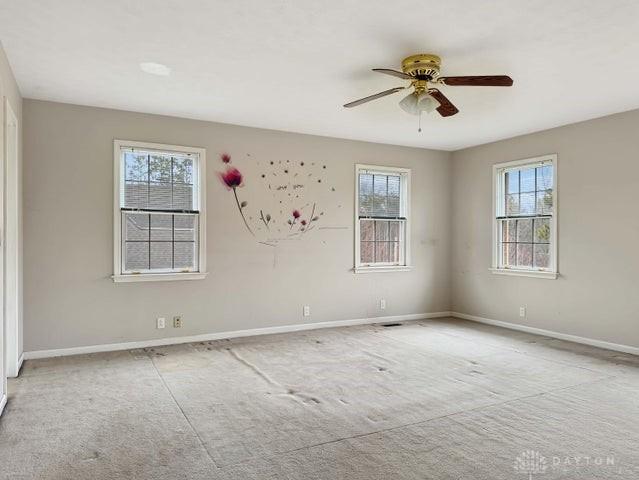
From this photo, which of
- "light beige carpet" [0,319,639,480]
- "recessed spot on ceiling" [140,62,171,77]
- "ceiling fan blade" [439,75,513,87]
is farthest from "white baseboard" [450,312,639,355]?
"recessed spot on ceiling" [140,62,171,77]

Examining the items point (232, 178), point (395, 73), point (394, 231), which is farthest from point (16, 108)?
point (394, 231)

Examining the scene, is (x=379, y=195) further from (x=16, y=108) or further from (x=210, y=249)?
(x=16, y=108)

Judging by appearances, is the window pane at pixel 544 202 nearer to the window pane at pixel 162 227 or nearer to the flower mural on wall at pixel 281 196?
the flower mural on wall at pixel 281 196

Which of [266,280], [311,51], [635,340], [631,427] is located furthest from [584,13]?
[266,280]

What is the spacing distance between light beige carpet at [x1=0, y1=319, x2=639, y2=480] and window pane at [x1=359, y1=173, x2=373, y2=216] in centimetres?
211

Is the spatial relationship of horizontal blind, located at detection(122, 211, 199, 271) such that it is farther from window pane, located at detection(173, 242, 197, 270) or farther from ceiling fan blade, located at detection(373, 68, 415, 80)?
ceiling fan blade, located at detection(373, 68, 415, 80)

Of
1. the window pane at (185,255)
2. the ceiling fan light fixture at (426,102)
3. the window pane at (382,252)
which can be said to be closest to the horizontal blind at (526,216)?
the window pane at (382,252)

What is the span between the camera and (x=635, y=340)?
468 centimetres

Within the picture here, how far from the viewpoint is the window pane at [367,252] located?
20.5 feet

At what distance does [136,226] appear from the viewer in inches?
191

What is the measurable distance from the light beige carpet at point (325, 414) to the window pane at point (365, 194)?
211 centimetres

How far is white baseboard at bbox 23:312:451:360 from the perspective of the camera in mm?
4477

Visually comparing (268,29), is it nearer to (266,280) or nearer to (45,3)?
(45,3)

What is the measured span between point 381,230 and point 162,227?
2982 mm
